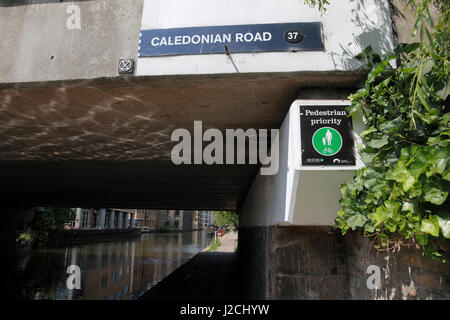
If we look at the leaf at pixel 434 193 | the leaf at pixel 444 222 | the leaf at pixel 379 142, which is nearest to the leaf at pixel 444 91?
the leaf at pixel 379 142

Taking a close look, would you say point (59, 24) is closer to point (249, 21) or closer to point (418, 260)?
point (249, 21)

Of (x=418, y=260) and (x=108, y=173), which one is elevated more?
(x=108, y=173)

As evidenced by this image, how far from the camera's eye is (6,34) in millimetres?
3221

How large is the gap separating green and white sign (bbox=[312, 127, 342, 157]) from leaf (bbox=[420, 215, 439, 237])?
1.05 m

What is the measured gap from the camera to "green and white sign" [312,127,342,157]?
277 cm

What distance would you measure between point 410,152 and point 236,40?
1.85m

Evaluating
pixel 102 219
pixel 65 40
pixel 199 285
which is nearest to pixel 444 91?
pixel 65 40

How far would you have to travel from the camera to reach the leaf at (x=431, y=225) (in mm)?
1799

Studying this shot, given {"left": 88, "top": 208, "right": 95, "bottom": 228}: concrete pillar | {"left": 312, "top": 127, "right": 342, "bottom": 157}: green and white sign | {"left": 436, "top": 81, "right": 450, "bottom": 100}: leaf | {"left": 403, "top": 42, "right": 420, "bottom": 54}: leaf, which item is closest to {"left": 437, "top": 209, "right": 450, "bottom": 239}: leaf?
{"left": 436, "top": 81, "right": 450, "bottom": 100}: leaf

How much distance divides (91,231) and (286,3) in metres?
40.2

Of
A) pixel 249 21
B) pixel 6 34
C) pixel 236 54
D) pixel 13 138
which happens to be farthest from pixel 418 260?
pixel 13 138

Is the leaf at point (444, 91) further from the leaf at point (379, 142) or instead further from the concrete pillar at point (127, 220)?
the concrete pillar at point (127, 220)

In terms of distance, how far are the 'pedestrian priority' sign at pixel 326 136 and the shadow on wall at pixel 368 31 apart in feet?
1.49

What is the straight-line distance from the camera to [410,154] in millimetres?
1945
